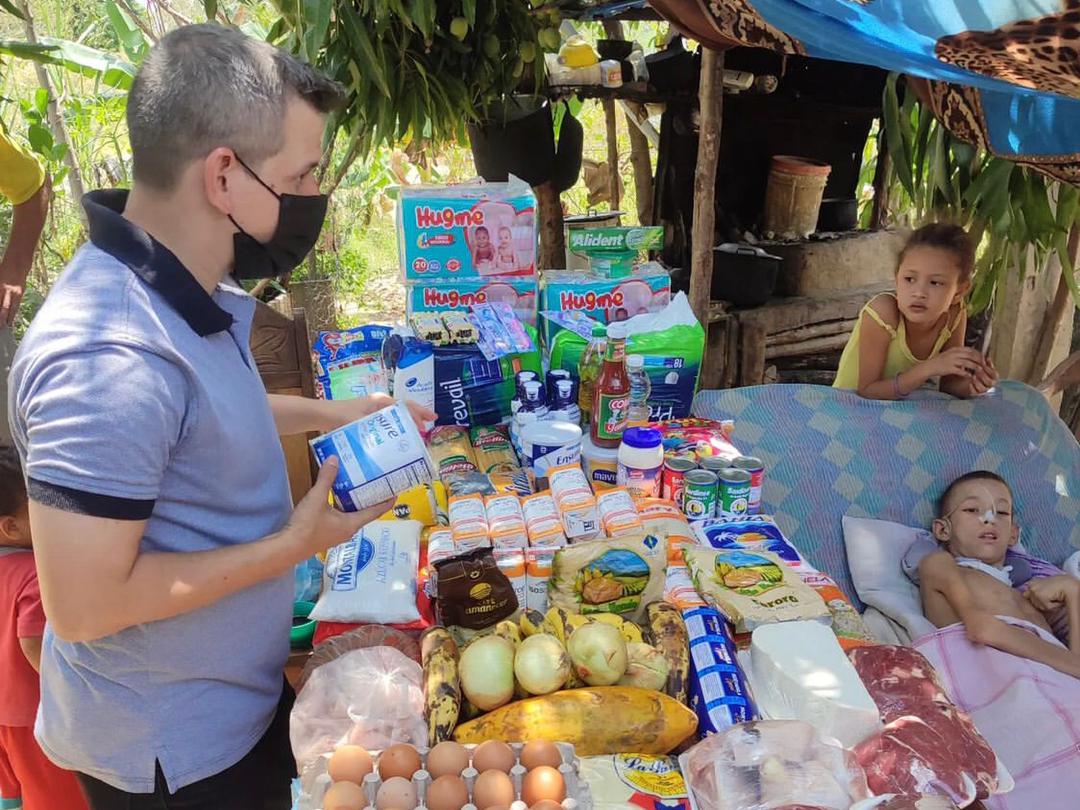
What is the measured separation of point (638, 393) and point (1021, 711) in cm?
128

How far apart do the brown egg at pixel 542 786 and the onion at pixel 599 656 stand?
0.25m

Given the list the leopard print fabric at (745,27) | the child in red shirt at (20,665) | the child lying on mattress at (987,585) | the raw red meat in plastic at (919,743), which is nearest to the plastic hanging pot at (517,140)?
the leopard print fabric at (745,27)

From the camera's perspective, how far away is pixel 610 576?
1555 millimetres

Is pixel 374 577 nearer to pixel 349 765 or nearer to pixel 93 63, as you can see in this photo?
pixel 349 765

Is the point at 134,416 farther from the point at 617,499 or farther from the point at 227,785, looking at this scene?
the point at 617,499

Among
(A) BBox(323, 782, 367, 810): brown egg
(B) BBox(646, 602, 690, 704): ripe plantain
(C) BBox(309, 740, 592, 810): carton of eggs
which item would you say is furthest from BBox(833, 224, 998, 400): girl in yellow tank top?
(A) BBox(323, 782, 367, 810): brown egg

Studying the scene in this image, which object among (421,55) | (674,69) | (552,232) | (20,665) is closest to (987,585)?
(20,665)

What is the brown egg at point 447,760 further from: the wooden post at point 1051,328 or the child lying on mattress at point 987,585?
the wooden post at point 1051,328

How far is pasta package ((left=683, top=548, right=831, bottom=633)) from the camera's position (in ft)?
5.16

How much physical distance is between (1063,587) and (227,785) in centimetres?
236

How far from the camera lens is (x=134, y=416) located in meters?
1.00

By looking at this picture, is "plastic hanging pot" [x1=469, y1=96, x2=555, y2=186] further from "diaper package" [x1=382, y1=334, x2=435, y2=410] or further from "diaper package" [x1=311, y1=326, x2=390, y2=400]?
"diaper package" [x1=382, y1=334, x2=435, y2=410]

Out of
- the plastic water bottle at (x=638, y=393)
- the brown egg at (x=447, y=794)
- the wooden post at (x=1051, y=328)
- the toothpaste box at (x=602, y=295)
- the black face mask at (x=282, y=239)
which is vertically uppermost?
the black face mask at (x=282, y=239)

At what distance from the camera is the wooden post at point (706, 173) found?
3279mm
